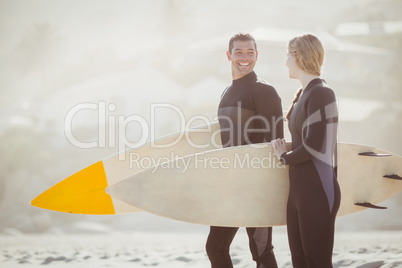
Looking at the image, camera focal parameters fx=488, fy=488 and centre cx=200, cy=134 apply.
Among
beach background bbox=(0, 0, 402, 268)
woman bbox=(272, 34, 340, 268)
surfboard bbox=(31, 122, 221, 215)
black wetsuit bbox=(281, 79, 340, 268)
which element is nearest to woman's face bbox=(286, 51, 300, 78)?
woman bbox=(272, 34, 340, 268)

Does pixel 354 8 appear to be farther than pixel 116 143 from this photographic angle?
Yes

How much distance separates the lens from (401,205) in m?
16.5

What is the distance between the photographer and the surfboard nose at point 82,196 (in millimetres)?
3350

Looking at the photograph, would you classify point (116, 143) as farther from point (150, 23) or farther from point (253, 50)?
point (253, 50)

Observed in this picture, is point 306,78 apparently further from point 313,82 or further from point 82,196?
point 82,196

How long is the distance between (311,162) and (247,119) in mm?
588

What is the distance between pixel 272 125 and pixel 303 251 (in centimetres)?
69

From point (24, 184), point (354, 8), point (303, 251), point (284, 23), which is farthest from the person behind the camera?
A: point (354, 8)

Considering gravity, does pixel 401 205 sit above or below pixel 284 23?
below

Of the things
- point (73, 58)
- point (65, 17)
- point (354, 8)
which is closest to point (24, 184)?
point (73, 58)

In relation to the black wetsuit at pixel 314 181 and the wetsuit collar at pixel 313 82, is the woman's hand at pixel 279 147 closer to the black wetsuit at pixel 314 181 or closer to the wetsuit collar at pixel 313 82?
the black wetsuit at pixel 314 181

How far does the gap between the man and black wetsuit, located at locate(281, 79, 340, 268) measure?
0.40 meters

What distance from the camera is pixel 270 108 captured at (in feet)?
8.25

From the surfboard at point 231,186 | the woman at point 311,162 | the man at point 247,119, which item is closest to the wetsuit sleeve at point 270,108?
the man at point 247,119
